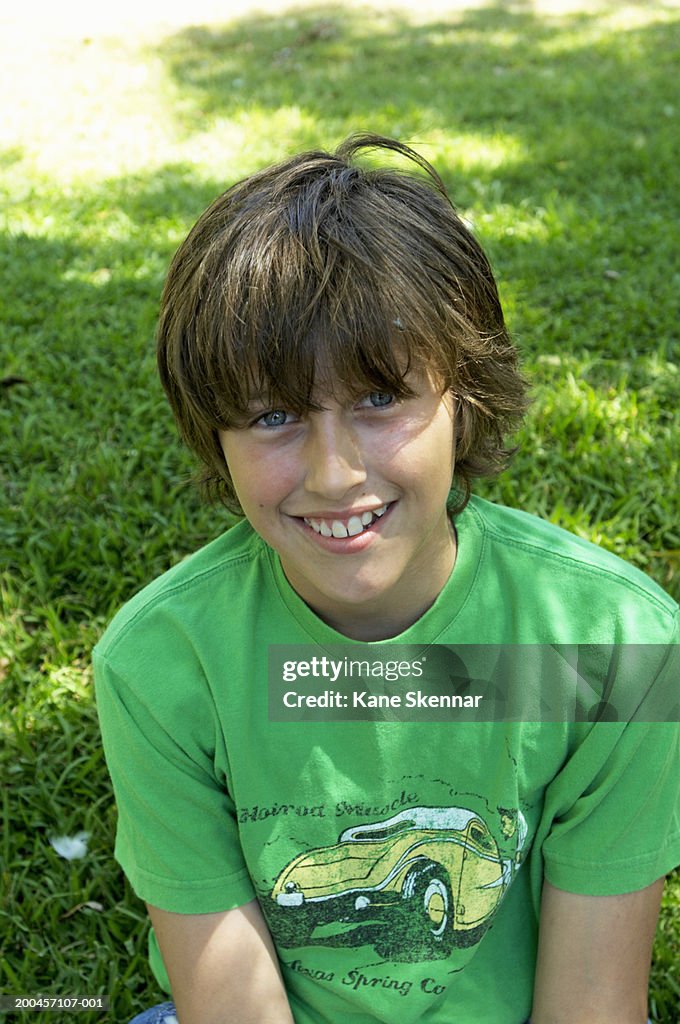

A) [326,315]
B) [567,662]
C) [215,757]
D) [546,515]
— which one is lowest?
[546,515]

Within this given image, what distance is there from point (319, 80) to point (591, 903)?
6.42m

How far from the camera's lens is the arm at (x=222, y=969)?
165 cm

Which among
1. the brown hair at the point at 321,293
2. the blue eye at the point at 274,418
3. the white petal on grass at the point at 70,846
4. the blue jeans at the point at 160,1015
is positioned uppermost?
the brown hair at the point at 321,293

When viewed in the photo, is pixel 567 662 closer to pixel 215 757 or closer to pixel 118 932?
pixel 215 757

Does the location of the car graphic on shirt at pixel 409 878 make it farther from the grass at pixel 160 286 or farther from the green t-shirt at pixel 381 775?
the grass at pixel 160 286

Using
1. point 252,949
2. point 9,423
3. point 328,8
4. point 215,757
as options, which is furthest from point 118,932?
point 328,8

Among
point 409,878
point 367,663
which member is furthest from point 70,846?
point 367,663

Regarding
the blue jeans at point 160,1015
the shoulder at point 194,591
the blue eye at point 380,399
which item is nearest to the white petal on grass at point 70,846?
the blue jeans at point 160,1015

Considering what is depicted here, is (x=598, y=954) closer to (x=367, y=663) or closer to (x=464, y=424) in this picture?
(x=367, y=663)

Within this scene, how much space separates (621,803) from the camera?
1572mm

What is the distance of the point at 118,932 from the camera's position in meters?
2.30

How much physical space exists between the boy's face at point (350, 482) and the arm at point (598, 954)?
57 centimetres

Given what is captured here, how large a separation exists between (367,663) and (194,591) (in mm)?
279

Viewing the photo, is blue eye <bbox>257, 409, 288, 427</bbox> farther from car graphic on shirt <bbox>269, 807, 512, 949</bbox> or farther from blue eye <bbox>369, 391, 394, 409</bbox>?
car graphic on shirt <bbox>269, 807, 512, 949</bbox>
